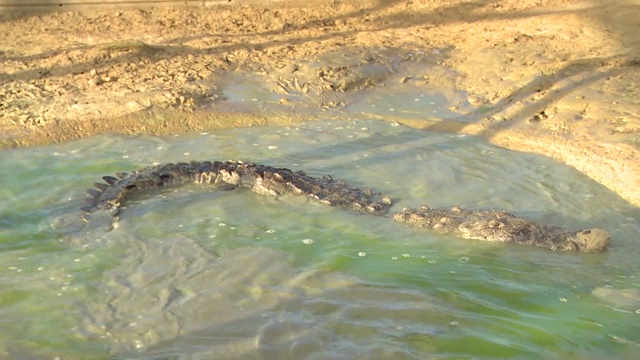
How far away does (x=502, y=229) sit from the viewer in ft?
20.7

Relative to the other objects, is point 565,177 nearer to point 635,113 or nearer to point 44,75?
point 635,113

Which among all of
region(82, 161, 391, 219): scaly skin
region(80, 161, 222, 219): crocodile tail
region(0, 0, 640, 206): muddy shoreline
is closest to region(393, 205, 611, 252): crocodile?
region(82, 161, 391, 219): scaly skin

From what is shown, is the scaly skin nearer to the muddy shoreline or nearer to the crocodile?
the crocodile

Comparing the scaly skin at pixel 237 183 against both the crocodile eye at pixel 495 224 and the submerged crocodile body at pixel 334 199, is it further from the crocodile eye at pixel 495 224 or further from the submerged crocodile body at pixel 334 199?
the crocodile eye at pixel 495 224

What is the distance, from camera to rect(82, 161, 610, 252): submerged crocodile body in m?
6.26

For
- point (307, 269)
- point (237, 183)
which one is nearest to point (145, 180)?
point (237, 183)

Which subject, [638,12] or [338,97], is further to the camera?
[638,12]

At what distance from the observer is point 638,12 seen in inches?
420

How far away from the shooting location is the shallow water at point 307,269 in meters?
4.91

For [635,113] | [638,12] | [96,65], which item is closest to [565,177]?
[635,113]

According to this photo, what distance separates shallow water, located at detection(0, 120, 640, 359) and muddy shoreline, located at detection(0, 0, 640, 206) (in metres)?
0.69

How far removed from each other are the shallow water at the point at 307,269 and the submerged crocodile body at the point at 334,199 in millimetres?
96

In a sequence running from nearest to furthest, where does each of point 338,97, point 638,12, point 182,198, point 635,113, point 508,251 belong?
point 508,251 < point 182,198 < point 635,113 < point 338,97 < point 638,12

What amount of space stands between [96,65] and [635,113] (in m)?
6.52
